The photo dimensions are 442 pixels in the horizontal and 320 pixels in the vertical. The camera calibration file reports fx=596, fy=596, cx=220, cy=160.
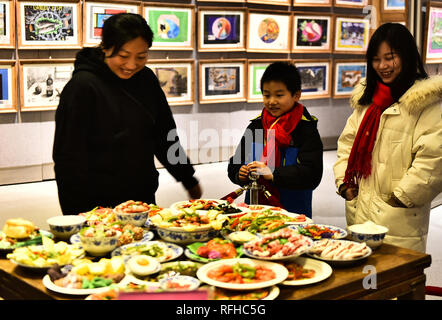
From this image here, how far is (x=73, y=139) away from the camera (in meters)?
2.88

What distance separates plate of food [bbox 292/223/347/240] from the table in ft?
0.59

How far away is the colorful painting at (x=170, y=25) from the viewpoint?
22.0 ft

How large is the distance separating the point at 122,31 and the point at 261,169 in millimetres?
1063

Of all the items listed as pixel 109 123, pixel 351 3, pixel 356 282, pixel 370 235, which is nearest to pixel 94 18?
pixel 109 123

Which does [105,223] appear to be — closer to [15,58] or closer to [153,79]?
[153,79]

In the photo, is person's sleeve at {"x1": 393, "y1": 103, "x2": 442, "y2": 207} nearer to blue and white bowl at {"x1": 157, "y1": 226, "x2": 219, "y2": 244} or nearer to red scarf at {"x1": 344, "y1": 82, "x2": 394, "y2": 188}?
red scarf at {"x1": 344, "y1": 82, "x2": 394, "y2": 188}

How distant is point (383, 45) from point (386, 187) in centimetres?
75

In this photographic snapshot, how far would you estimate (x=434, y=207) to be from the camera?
676cm

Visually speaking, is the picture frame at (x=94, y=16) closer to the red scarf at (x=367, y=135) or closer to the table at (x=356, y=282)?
the red scarf at (x=367, y=135)

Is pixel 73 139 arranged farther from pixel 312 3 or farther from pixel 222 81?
pixel 312 3

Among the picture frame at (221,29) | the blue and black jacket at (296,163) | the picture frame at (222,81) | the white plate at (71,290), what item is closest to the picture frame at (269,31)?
the picture frame at (221,29)

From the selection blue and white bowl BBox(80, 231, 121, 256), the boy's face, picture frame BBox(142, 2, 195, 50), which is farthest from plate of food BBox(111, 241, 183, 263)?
picture frame BBox(142, 2, 195, 50)

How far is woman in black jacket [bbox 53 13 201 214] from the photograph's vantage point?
9.33ft
